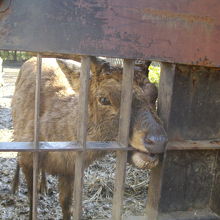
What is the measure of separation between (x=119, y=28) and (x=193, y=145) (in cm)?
98

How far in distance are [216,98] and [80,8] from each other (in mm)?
1235

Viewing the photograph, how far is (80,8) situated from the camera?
68.4 inches

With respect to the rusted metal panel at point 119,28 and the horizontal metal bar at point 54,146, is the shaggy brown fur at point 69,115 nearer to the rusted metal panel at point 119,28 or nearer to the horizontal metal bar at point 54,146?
the horizontal metal bar at point 54,146

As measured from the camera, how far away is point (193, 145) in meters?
2.29

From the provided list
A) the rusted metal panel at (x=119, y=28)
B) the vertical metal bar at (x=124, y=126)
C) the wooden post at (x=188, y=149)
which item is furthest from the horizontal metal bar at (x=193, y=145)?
the rusted metal panel at (x=119, y=28)

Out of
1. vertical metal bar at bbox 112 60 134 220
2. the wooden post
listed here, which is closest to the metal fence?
vertical metal bar at bbox 112 60 134 220

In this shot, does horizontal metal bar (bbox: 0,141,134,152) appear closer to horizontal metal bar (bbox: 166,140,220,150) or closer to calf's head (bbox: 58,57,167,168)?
calf's head (bbox: 58,57,167,168)

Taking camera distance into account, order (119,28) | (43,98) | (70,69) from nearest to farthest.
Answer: (119,28) → (70,69) → (43,98)

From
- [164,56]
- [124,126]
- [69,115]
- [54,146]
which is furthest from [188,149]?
[69,115]

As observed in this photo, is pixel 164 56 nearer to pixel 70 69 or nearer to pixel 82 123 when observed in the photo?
pixel 82 123

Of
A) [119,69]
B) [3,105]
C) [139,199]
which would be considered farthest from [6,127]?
[119,69]

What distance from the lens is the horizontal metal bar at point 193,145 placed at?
2.25 m

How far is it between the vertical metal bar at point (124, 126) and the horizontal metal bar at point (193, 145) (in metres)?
0.32

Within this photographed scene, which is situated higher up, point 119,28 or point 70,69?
point 119,28
